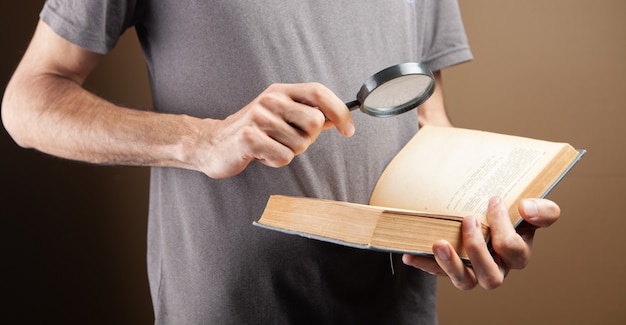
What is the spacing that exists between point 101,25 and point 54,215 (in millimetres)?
832

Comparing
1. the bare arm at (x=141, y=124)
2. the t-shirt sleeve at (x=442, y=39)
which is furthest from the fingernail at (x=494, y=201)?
the t-shirt sleeve at (x=442, y=39)

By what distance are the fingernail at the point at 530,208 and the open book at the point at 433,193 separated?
13 mm

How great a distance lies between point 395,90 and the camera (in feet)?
2.84

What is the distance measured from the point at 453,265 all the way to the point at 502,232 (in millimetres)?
90

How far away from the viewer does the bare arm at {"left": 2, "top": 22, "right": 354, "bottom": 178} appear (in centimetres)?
81

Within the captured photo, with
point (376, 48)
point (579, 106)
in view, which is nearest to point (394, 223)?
point (376, 48)

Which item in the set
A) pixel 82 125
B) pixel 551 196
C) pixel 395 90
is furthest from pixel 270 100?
pixel 551 196

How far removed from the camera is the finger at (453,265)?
0.79 m

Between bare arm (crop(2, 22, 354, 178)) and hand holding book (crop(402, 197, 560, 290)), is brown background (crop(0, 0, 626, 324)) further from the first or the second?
hand holding book (crop(402, 197, 560, 290))

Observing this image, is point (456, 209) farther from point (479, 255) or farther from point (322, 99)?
point (322, 99)

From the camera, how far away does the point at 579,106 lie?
6.68 ft

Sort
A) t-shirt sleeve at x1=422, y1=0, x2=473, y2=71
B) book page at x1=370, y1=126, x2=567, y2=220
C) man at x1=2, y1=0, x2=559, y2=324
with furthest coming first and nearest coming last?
t-shirt sleeve at x1=422, y1=0, x2=473, y2=71
man at x1=2, y1=0, x2=559, y2=324
book page at x1=370, y1=126, x2=567, y2=220

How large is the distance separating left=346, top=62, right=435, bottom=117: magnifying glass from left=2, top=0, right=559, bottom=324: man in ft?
0.27

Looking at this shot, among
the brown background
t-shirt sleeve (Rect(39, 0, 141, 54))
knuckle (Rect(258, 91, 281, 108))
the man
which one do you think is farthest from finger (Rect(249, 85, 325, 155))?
the brown background
